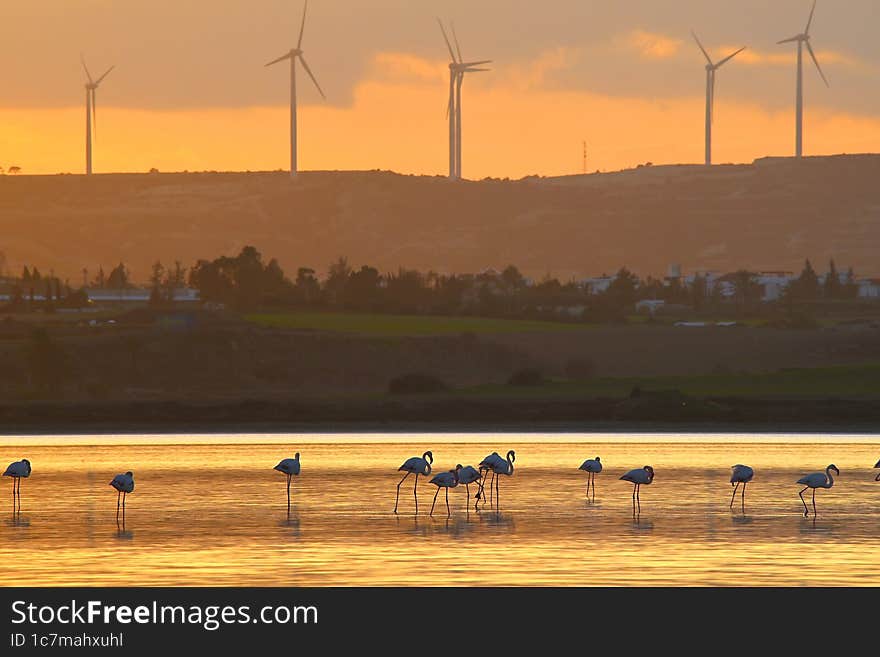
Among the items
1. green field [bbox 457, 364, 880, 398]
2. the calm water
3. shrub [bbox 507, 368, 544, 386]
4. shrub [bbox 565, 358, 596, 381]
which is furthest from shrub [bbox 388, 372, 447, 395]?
the calm water

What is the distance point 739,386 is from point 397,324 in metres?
65.2

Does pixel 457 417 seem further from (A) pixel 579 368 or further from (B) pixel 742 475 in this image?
(B) pixel 742 475

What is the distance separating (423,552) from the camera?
37594mm

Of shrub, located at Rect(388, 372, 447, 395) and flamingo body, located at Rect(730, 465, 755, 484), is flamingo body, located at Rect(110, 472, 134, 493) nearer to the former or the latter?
flamingo body, located at Rect(730, 465, 755, 484)

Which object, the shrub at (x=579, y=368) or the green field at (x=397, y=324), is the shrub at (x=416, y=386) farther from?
the green field at (x=397, y=324)

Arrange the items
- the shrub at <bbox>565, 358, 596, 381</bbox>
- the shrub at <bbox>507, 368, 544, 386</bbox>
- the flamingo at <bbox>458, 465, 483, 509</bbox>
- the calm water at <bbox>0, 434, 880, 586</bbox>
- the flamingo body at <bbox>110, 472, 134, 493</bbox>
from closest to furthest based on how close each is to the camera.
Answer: the calm water at <bbox>0, 434, 880, 586</bbox>
the flamingo body at <bbox>110, 472, 134, 493</bbox>
the flamingo at <bbox>458, 465, 483, 509</bbox>
the shrub at <bbox>507, 368, 544, 386</bbox>
the shrub at <bbox>565, 358, 596, 381</bbox>

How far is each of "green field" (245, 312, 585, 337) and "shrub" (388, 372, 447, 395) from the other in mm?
34977

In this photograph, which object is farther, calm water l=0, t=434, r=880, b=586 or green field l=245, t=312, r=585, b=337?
green field l=245, t=312, r=585, b=337

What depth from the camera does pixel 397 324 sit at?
170 m

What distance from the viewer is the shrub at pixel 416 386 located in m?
112

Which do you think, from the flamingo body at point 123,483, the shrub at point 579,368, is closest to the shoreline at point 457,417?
the shrub at point 579,368

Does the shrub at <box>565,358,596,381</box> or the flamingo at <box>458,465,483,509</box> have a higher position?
the shrub at <box>565,358,596,381</box>

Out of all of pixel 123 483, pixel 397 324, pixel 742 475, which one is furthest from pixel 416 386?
pixel 123 483

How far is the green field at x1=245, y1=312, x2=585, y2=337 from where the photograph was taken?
158250mm
